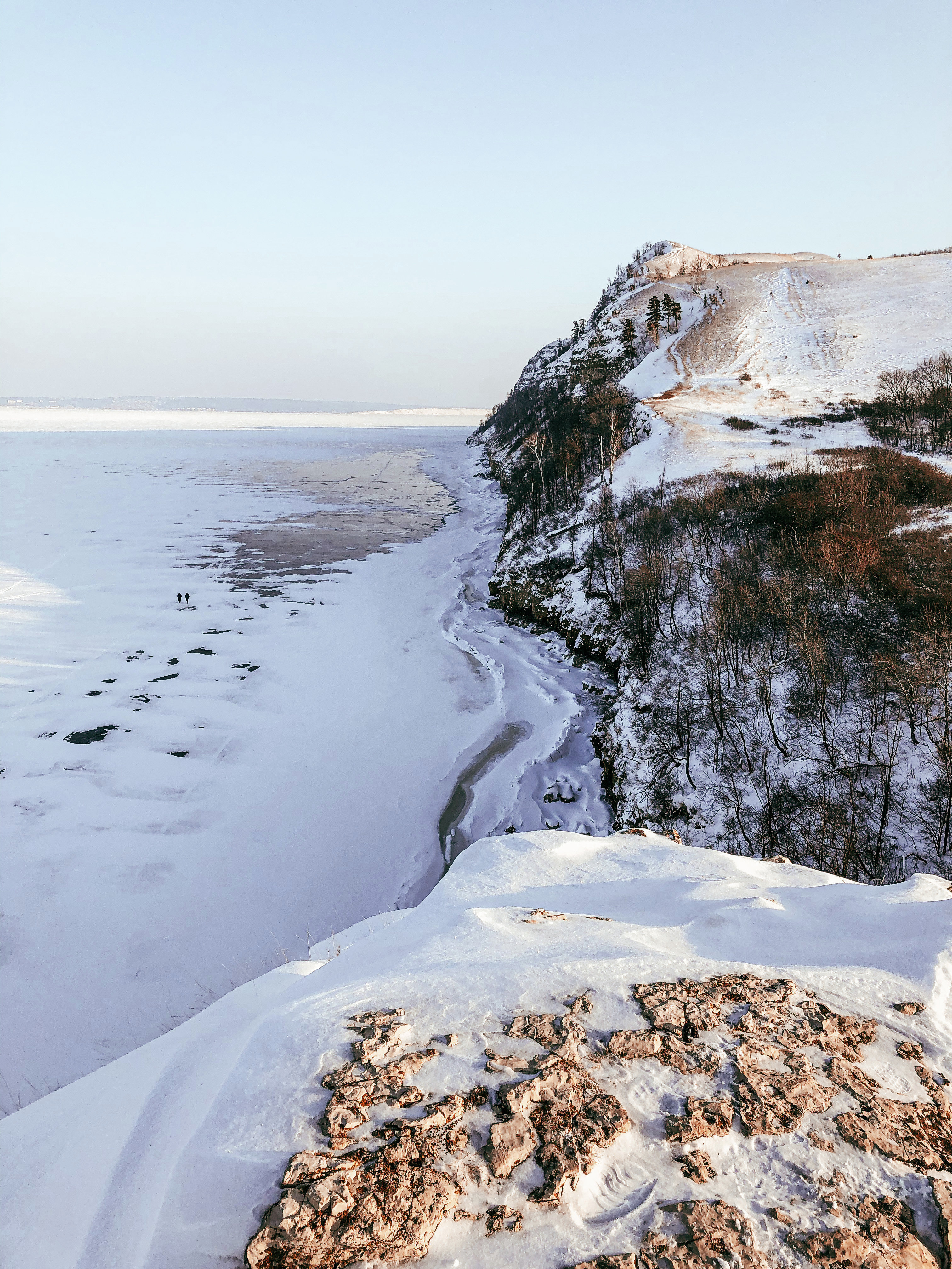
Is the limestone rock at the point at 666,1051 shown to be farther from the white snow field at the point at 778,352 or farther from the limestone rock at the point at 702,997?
the white snow field at the point at 778,352

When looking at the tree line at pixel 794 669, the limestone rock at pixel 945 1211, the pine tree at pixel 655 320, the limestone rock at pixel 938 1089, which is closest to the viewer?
the limestone rock at pixel 945 1211

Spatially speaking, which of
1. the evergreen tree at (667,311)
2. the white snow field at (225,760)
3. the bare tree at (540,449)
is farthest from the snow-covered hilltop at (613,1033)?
the evergreen tree at (667,311)

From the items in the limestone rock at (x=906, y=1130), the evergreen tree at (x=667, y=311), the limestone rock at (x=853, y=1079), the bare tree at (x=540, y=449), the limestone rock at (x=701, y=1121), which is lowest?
the limestone rock at (x=853, y=1079)

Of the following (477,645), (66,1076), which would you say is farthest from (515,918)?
(477,645)

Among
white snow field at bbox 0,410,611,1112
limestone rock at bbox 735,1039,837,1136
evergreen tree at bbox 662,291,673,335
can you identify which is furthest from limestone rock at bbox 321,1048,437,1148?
evergreen tree at bbox 662,291,673,335

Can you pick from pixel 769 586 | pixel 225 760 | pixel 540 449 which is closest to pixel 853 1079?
pixel 225 760

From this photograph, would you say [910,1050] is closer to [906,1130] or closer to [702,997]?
[906,1130]

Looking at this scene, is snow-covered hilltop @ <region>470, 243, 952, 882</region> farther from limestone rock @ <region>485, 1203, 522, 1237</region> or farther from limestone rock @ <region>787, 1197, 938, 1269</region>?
limestone rock @ <region>485, 1203, 522, 1237</region>
